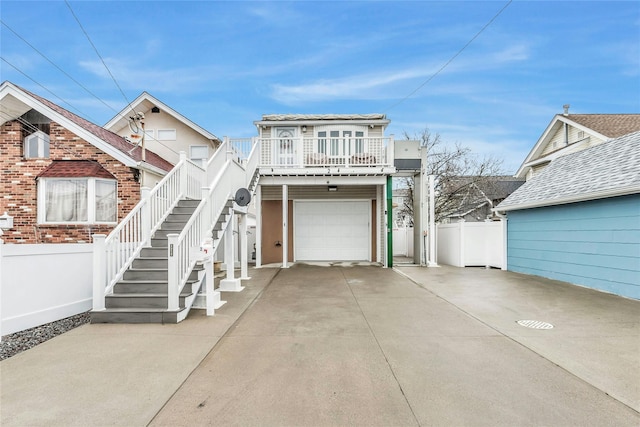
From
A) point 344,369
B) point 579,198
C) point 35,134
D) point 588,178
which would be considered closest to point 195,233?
point 344,369

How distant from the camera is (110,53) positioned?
10414 mm

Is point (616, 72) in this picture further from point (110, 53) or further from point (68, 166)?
point (68, 166)

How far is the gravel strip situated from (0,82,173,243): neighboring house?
15.0 ft

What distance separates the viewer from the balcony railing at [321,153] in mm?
10727

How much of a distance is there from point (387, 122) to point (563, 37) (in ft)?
20.5

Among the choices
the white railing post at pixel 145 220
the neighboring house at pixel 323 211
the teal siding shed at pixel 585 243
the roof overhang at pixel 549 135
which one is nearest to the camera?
the white railing post at pixel 145 220

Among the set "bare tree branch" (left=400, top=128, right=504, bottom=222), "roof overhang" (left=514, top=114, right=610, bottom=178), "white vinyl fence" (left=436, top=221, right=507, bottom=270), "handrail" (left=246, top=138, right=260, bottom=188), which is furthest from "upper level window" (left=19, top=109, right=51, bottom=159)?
"roof overhang" (left=514, top=114, right=610, bottom=178)

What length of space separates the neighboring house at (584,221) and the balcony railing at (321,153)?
4314 mm

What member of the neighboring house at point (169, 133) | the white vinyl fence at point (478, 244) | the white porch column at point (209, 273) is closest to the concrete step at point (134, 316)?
the white porch column at point (209, 273)

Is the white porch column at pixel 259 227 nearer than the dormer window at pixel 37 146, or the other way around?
the dormer window at pixel 37 146

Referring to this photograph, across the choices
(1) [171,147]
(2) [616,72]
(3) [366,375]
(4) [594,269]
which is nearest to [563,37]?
(2) [616,72]

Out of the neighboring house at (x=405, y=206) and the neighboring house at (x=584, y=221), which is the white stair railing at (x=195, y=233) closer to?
the neighboring house at (x=584, y=221)

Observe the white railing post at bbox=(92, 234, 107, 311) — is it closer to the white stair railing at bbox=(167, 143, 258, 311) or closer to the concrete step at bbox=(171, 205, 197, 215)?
the white stair railing at bbox=(167, 143, 258, 311)

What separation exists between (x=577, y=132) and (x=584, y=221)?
10.6m
